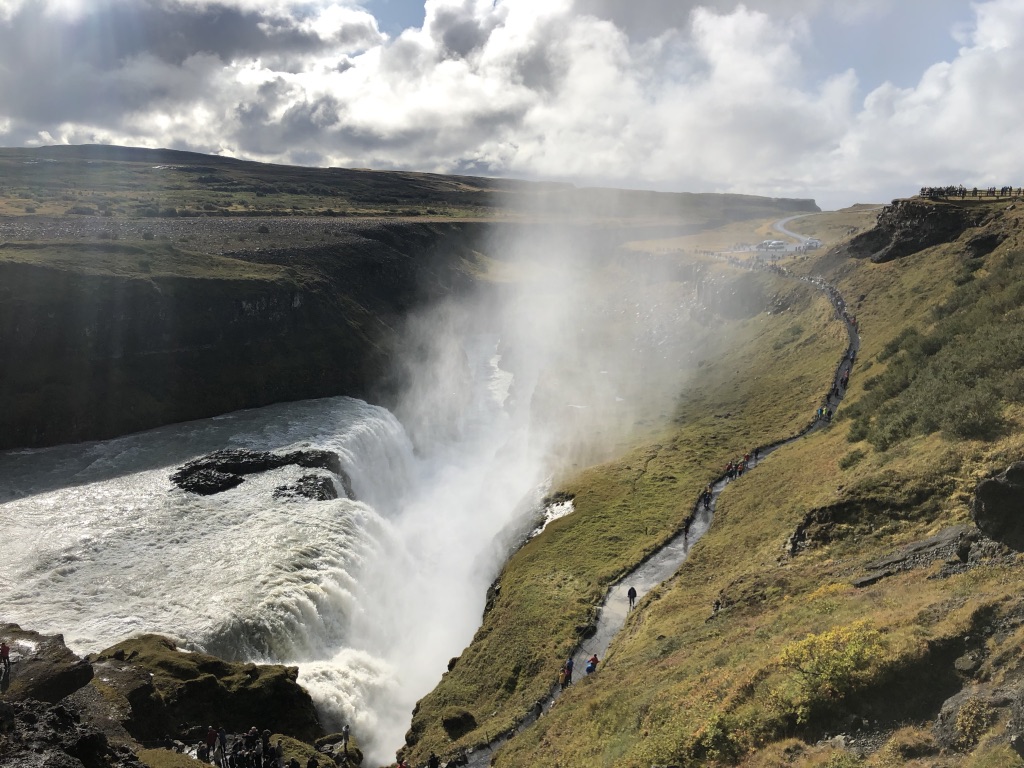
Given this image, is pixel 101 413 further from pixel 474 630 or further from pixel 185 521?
pixel 474 630

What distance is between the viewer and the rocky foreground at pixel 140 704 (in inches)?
736

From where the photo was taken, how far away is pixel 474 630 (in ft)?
143

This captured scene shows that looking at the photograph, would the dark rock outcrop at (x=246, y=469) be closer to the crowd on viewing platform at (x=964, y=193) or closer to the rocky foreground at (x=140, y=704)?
the rocky foreground at (x=140, y=704)

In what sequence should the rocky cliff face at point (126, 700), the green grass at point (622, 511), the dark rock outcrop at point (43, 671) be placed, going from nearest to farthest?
the rocky cliff face at point (126, 700)
the dark rock outcrop at point (43, 671)
the green grass at point (622, 511)

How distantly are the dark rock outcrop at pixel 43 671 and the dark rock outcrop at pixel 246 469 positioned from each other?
22269 mm

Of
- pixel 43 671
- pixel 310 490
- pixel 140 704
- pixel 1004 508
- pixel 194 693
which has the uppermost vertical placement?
pixel 1004 508

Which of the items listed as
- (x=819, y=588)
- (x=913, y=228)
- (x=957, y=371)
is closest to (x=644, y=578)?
(x=819, y=588)

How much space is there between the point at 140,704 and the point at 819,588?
27.4 m

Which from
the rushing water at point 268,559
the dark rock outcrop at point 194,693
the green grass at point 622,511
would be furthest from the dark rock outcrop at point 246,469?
the dark rock outcrop at point 194,693

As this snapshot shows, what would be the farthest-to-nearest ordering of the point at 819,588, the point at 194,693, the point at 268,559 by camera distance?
the point at 268,559
the point at 194,693
the point at 819,588

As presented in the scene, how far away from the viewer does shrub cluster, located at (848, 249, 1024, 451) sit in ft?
92.7

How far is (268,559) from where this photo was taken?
40.9 meters

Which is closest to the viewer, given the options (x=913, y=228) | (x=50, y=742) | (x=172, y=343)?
(x=50, y=742)

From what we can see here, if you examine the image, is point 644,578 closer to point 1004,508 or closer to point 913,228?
point 1004,508
